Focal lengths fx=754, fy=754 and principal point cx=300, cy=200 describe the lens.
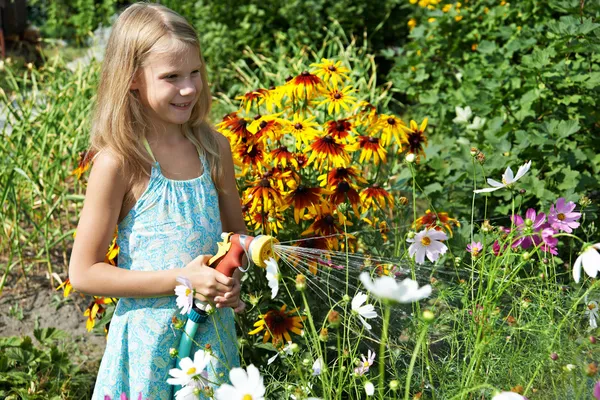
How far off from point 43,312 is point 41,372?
50 cm

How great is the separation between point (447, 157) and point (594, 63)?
2.42 ft

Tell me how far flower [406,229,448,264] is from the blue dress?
0.47 m

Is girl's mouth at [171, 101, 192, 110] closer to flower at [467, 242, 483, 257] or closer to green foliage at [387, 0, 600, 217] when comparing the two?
flower at [467, 242, 483, 257]

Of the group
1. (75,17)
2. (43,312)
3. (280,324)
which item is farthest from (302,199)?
(75,17)

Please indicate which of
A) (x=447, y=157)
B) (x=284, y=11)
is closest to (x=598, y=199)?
(x=447, y=157)

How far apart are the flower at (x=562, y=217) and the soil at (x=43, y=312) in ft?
5.29

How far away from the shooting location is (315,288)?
2.17 m

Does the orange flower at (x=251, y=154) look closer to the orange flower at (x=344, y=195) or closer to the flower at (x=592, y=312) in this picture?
the orange flower at (x=344, y=195)

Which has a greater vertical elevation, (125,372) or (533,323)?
(533,323)

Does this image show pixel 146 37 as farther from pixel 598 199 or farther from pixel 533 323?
pixel 598 199

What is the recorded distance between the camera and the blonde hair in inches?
67.5

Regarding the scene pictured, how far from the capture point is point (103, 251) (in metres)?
1.70

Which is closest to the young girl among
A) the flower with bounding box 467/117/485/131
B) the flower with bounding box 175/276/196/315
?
the flower with bounding box 175/276/196/315

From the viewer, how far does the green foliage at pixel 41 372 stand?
231cm
